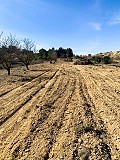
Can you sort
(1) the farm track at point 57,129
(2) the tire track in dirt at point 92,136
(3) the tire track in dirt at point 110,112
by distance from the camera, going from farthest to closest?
(3) the tire track in dirt at point 110,112 → (1) the farm track at point 57,129 → (2) the tire track in dirt at point 92,136

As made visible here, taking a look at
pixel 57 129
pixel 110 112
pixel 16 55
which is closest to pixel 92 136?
pixel 57 129

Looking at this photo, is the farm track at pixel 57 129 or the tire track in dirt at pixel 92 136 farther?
the farm track at pixel 57 129

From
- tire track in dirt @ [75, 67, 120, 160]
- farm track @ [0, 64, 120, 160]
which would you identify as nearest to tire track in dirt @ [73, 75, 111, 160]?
farm track @ [0, 64, 120, 160]

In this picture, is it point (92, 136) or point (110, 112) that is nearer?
point (92, 136)

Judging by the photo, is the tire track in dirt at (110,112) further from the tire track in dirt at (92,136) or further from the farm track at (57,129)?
the tire track in dirt at (92,136)

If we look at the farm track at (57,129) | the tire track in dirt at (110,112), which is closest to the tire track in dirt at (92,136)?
the farm track at (57,129)

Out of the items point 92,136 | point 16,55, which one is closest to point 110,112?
point 92,136

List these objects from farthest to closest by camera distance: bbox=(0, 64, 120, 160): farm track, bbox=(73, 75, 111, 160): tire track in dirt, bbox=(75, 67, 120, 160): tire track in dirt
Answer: bbox=(75, 67, 120, 160): tire track in dirt < bbox=(0, 64, 120, 160): farm track < bbox=(73, 75, 111, 160): tire track in dirt

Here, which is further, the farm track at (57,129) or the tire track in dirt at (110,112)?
the tire track in dirt at (110,112)

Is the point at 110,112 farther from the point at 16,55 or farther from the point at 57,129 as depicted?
the point at 16,55

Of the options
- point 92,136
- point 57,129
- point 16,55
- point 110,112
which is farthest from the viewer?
point 16,55

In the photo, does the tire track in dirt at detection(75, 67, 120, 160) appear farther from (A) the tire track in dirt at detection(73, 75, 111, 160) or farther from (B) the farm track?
(A) the tire track in dirt at detection(73, 75, 111, 160)

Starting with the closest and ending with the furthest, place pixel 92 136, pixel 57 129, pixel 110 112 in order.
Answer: pixel 92 136, pixel 57 129, pixel 110 112

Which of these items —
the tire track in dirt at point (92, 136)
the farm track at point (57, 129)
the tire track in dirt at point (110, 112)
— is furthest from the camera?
the tire track in dirt at point (110, 112)
